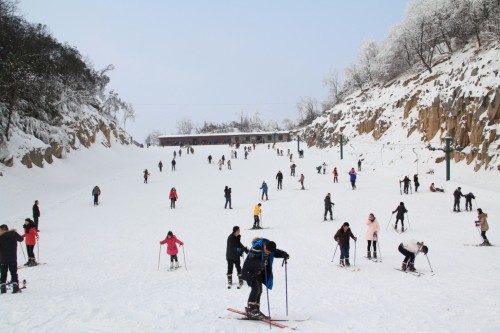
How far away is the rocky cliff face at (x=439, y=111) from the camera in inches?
1100

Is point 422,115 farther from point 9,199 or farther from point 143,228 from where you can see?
point 9,199

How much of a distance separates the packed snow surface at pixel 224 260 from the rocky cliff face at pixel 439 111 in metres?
2.57

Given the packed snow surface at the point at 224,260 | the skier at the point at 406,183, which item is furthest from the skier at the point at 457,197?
the skier at the point at 406,183

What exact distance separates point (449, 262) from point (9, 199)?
24.1m

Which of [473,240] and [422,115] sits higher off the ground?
[422,115]

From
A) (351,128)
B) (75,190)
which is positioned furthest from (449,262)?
(351,128)

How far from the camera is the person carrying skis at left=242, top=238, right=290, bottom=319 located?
6484mm

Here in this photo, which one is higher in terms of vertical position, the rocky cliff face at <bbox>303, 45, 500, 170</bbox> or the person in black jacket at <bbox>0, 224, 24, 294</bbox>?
the rocky cliff face at <bbox>303, 45, 500, 170</bbox>

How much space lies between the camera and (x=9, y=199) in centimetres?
2338

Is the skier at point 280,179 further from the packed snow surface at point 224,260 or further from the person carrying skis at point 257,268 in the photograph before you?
the person carrying skis at point 257,268

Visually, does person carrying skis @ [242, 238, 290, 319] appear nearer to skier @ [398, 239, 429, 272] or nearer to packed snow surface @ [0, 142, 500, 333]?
packed snow surface @ [0, 142, 500, 333]

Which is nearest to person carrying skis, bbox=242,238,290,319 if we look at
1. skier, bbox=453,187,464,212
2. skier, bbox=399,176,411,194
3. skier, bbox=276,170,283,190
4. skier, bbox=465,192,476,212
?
skier, bbox=453,187,464,212

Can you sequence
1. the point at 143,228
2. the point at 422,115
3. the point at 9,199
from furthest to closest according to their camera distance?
1. the point at 422,115
2. the point at 9,199
3. the point at 143,228

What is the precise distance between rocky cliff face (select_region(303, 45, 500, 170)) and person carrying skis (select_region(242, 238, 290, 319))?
2515cm
